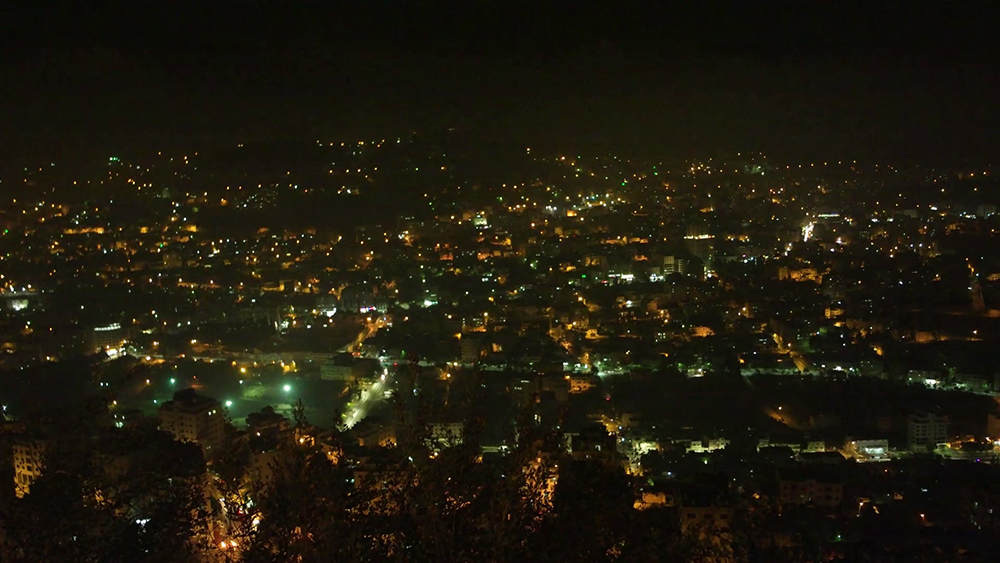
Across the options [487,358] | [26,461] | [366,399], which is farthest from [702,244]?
[26,461]

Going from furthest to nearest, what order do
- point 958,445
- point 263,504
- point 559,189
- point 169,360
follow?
point 559,189 → point 169,360 → point 958,445 → point 263,504

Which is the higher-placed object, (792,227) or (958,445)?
(958,445)

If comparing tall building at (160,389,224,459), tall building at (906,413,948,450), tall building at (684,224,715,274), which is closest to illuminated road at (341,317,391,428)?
tall building at (160,389,224,459)

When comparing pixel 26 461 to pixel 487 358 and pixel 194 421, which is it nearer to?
pixel 194 421

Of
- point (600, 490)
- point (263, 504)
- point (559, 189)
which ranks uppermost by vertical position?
point (263, 504)

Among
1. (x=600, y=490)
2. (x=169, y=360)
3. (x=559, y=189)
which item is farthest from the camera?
(x=559, y=189)

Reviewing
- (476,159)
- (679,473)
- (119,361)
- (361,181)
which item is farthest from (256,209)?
(679,473)

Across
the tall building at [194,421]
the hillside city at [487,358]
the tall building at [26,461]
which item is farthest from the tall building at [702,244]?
the tall building at [26,461]

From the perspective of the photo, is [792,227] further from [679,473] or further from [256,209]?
[679,473]
